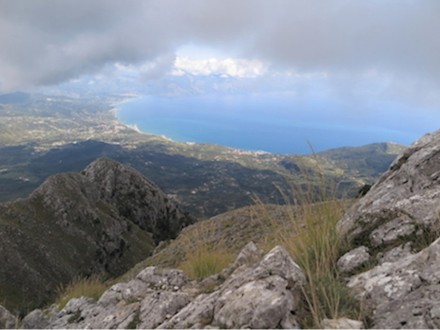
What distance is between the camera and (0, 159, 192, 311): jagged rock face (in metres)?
46.7

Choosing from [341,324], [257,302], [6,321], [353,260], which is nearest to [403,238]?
[353,260]

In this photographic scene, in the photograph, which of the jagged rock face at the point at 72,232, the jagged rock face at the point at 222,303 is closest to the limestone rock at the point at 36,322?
the jagged rock face at the point at 222,303

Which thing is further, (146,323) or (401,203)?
(401,203)

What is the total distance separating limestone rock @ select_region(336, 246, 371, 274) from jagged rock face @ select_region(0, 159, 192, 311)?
1619 inches

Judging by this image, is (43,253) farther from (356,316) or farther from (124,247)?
(356,316)

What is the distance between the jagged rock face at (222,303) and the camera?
4676 millimetres

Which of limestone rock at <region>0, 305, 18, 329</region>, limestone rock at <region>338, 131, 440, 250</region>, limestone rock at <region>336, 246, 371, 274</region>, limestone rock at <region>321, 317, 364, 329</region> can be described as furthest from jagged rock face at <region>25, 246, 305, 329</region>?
limestone rock at <region>0, 305, 18, 329</region>

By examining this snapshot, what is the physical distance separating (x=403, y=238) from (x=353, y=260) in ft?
3.34

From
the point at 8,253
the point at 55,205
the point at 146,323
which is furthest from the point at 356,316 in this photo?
the point at 55,205

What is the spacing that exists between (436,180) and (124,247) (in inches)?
2574

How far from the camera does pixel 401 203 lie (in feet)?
25.5

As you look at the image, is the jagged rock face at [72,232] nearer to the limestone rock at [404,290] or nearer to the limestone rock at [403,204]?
the limestone rock at [403,204]

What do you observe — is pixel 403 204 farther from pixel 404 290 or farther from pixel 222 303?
pixel 222 303

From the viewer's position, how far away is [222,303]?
5.36 m
